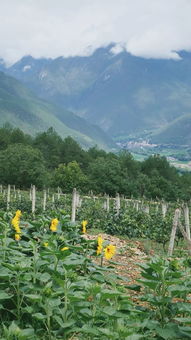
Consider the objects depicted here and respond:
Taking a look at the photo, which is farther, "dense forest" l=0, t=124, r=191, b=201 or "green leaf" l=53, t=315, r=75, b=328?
"dense forest" l=0, t=124, r=191, b=201

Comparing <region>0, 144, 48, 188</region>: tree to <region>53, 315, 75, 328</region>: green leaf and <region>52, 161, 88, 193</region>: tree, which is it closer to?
<region>52, 161, 88, 193</region>: tree

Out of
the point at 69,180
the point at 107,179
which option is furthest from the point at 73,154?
the point at 107,179

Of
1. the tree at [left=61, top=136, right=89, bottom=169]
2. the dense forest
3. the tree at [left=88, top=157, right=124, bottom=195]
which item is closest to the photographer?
the dense forest

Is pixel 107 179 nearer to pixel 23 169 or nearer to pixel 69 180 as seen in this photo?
pixel 69 180

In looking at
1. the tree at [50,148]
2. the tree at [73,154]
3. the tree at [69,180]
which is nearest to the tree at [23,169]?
the tree at [69,180]

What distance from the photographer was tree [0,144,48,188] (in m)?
61.4

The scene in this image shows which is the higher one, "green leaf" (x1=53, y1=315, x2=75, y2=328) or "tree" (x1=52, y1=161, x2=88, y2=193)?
"tree" (x1=52, y1=161, x2=88, y2=193)

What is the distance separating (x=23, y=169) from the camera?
203 ft

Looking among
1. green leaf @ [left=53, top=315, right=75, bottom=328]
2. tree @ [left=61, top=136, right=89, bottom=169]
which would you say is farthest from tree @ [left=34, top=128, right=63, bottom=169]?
green leaf @ [left=53, top=315, right=75, bottom=328]

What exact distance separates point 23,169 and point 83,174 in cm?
1280

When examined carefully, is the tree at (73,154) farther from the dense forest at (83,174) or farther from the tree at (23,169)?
the tree at (23,169)

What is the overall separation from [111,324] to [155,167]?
8352 cm

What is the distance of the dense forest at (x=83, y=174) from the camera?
62.7m

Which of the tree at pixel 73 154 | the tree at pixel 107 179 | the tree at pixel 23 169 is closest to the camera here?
the tree at pixel 23 169
